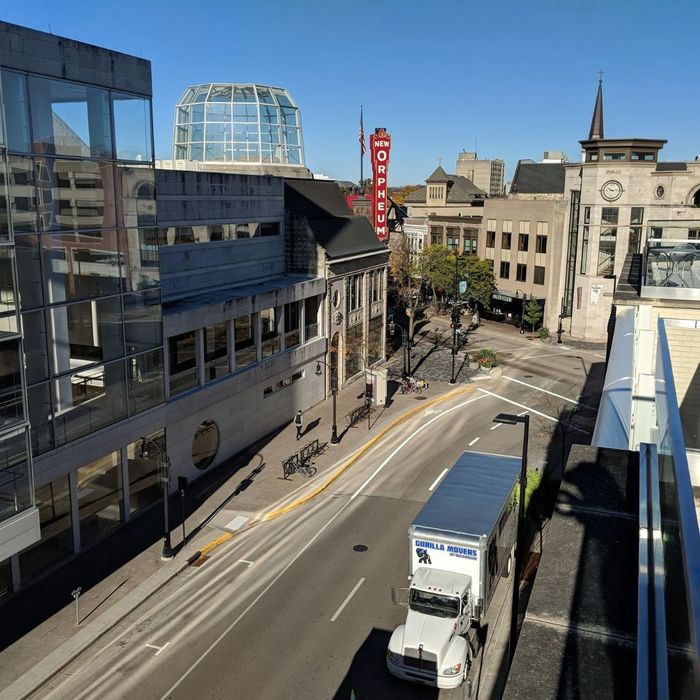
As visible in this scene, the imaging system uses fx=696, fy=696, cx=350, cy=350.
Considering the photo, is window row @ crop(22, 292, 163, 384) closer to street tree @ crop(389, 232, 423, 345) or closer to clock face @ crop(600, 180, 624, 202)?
street tree @ crop(389, 232, 423, 345)

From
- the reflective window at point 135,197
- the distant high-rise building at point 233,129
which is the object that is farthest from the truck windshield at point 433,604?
the distant high-rise building at point 233,129

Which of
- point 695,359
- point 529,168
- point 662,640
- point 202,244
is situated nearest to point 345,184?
point 529,168

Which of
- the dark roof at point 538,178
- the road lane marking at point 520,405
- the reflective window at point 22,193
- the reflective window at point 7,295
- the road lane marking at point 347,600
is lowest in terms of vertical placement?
the road lane marking at point 347,600

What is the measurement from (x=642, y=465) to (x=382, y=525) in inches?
593

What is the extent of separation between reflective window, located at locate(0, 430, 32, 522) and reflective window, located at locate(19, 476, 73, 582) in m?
3.69

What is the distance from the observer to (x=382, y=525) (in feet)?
84.7

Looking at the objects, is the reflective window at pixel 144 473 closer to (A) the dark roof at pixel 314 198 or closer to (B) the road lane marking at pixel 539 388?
(A) the dark roof at pixel 314 198

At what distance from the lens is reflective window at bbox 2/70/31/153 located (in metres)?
18.4

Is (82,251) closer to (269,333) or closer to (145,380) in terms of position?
(145,380)

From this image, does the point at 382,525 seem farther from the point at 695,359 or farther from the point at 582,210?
the point at 582,210

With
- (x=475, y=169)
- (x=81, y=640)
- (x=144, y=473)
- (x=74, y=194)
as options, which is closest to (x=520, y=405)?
(x=144, y=473)

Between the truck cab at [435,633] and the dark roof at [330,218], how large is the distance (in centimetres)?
2600

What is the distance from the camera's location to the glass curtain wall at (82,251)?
19.6m

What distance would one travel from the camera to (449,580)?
691 inches
